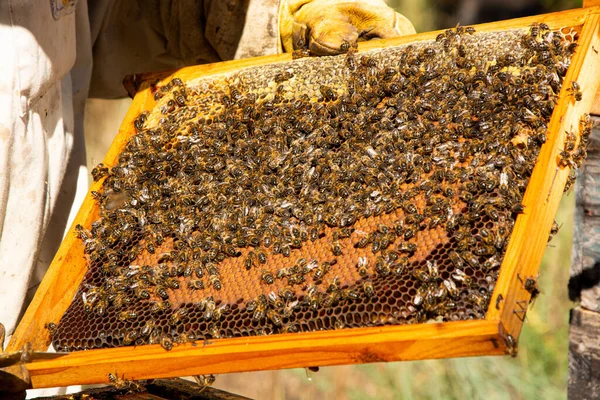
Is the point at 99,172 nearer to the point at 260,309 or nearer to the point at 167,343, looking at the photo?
the point at 167,343

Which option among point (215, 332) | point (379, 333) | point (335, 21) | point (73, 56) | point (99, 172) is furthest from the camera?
point (335, 21)

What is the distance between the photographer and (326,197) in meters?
2.96

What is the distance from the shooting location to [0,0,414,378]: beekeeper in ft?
10.8

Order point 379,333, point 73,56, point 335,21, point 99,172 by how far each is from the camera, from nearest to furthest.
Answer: point 379,333
point 99,172
point 73,56
point 335,21

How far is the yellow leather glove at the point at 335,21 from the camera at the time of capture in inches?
147

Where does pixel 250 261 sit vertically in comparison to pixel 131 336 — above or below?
above

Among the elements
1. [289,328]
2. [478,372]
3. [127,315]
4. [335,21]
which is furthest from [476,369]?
[127,315]

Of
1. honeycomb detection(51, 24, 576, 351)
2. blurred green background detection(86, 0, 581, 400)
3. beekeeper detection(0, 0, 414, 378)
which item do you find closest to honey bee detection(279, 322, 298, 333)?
honeycomb detection(51, 24, 576, 351)

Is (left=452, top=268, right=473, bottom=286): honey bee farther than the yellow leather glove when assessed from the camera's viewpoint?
No

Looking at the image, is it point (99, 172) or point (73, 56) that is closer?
point (99, 172)

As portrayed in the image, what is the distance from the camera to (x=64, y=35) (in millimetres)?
3588

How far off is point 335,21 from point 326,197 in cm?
140

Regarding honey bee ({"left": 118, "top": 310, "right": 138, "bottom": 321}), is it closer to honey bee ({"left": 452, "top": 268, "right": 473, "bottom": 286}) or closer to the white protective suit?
the white protective suit

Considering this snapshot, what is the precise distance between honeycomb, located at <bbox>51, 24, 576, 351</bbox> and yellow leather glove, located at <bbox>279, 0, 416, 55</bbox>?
0.29m
